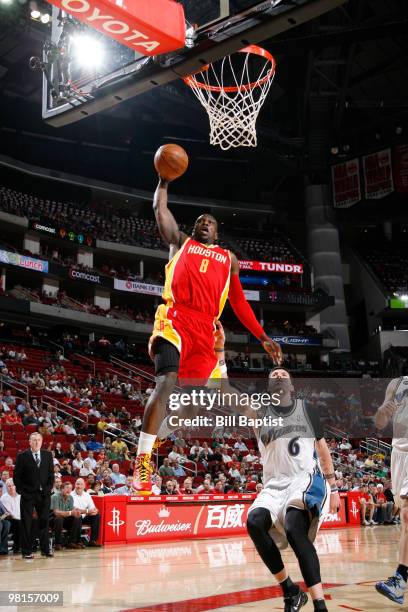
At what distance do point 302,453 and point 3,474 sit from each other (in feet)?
26.6

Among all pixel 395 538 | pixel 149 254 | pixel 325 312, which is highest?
pixel 149 254

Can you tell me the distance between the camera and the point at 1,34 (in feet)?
90.9

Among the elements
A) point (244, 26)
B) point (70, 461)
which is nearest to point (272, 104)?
point (70, 461)

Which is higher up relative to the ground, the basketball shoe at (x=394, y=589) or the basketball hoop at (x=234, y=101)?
the basketball hoop at (x=234, y=101)

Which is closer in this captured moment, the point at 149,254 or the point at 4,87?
the point at 4,87

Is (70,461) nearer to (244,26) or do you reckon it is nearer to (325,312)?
(244,26)

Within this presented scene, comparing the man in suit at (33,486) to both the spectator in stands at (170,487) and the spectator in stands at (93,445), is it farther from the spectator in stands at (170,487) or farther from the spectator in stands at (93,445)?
the spectator in stands at (93,445)

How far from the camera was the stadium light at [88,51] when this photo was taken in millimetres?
6570

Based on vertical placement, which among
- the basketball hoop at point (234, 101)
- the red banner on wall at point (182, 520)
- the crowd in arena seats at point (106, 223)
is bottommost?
the red banner on wall at point (182, 520)

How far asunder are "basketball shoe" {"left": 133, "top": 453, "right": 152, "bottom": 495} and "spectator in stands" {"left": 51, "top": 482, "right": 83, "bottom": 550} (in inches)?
338

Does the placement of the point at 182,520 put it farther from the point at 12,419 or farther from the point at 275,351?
the point at 275,351

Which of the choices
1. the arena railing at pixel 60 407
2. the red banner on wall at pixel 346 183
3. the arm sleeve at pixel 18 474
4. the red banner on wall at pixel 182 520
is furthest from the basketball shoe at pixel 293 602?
the red banner on wall at pixel 346 183

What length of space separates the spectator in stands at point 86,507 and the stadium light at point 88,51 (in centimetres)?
821

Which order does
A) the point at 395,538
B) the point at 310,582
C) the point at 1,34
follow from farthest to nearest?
the point at 1,34, the point at 395,538, the point at 310,582
